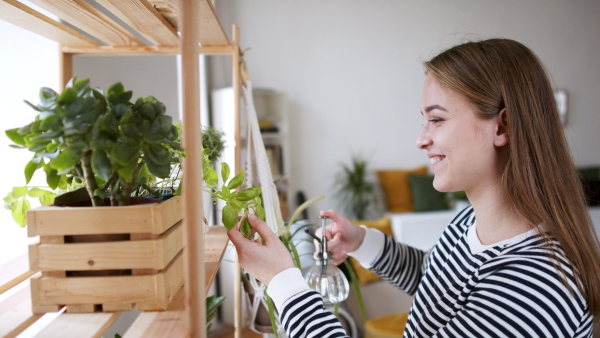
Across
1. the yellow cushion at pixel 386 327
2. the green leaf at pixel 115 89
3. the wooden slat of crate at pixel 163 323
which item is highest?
the green leaf at pixel 115 89

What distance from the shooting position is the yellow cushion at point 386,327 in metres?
2.41

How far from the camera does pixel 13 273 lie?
0.80 metres

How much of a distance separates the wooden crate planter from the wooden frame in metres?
0.03

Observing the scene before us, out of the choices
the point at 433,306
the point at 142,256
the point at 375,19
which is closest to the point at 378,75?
the point at 375,19

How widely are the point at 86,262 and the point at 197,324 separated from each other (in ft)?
0.57

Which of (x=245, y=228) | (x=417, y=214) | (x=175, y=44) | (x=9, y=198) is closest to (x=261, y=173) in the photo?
(x=175, y=44)

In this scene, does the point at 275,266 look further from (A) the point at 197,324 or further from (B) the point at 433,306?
(B) the point at 433,306

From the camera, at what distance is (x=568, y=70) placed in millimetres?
5309

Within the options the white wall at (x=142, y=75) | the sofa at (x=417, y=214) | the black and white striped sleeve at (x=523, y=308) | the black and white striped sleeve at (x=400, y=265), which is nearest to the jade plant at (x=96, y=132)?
the black and white striped sleeve at (x=523, y=308)

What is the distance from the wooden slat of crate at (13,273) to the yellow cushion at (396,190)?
4.08m

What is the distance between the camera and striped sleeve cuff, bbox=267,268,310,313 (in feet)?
2.82

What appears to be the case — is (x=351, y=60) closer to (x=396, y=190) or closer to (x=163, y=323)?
(x=396, y=190)

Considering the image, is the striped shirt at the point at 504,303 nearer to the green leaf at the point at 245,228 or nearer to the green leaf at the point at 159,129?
the green leaf at the point at 245,228

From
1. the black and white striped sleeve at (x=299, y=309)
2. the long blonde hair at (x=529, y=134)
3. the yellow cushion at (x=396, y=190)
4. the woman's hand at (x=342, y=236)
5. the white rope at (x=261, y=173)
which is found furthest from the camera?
the yellow cushion at (x=396, y=190)
